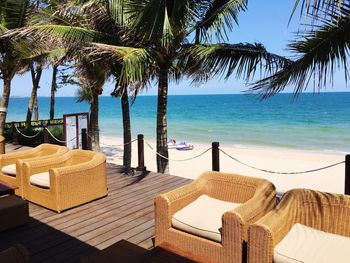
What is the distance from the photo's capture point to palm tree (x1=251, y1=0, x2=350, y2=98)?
310 centimetres

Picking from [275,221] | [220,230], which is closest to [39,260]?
[220,230]

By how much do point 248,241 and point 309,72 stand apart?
6.84 feet

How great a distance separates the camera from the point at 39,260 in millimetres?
3139

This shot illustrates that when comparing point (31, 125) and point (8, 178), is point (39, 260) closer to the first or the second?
point (8, 178)

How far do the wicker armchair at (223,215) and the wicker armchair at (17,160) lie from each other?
2.90m

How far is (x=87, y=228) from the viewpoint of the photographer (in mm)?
3910

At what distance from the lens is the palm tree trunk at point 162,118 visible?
20.5ft

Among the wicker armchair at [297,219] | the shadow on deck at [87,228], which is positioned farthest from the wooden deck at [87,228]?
the wicker armchair at [297,219]

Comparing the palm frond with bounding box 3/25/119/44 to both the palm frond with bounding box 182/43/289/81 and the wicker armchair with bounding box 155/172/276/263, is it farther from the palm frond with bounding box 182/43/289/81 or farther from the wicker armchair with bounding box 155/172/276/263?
the wicker armchair with bounding box 155/172/276/263

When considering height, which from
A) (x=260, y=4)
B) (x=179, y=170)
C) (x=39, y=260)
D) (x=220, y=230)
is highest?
(x=260, y=4)

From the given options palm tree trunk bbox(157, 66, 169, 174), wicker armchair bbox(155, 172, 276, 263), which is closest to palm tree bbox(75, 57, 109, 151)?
palm tree trunk bbox(157, 66, 169, 174)

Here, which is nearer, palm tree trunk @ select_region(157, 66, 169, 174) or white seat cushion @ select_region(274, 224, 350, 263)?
white seat cushion @ select_region(274, 224, 350, 263)

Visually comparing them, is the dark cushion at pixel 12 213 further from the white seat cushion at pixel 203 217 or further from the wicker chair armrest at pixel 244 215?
the wicker chair armrest at pixel 244 215

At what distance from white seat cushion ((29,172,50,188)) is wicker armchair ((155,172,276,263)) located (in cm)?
210
